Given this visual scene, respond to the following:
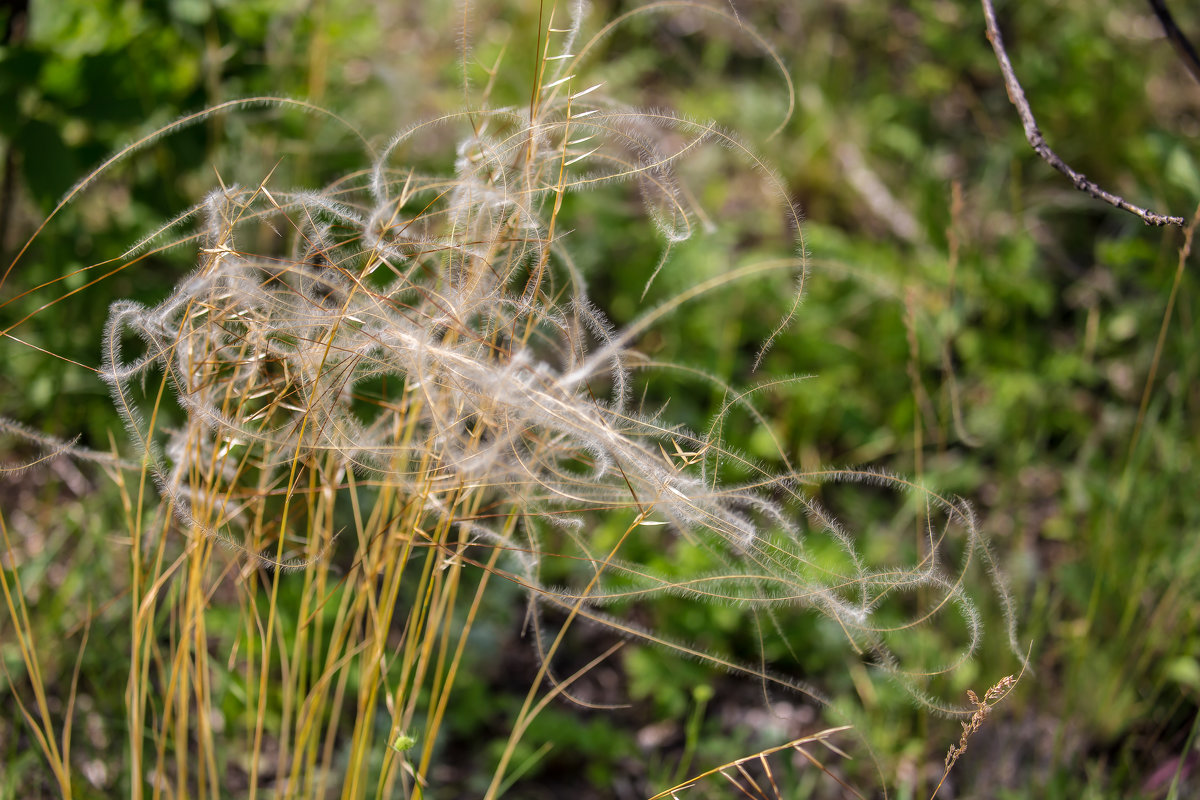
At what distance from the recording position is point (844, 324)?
2.54 m

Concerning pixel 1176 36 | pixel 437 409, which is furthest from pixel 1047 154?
pixel 437 409

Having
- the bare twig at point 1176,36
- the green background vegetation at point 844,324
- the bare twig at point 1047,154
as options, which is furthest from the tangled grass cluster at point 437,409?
the bare twig at point 1176,36

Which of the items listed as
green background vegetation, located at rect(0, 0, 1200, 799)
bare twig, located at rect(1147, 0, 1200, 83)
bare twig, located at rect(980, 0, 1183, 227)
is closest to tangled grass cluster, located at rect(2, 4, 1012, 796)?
bare twig, located at rect(980, 0, 1183, 227)

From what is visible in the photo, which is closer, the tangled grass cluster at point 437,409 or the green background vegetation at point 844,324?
the tangled grass cluster at point 437,409

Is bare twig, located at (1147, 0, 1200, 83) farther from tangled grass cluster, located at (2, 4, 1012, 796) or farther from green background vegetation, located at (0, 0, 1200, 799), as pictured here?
tangled grass cluster, located at (2, 4, 1012, 796)

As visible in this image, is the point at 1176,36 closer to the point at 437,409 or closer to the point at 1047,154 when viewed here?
the point at 1047,154

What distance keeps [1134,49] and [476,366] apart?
11.3 ft

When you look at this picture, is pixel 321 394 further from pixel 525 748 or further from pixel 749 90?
pixel 749 90

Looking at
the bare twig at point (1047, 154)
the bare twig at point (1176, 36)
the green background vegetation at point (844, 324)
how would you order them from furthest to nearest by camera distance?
the green background vegetation at point (844, 324), the bare twig at point (1176, 36), the bare twig at point (1047, 154)

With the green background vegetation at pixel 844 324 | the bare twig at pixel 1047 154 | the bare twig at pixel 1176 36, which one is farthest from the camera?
the green background vegetation at pixel 844 324

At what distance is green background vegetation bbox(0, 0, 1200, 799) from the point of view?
5.34ft

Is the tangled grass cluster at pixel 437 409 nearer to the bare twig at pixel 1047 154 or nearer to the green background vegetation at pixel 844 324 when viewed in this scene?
the bare twig at pixel 1047 154

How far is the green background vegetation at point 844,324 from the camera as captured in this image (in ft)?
5.34

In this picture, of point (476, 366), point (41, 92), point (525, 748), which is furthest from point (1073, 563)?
point (41, 92)
